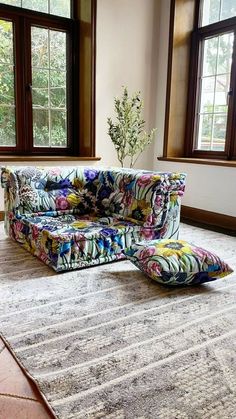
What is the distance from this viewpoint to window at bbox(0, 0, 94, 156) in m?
3.65

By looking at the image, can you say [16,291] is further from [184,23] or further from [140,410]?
[184,23]

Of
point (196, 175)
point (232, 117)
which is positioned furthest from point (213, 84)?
point (196, 175)

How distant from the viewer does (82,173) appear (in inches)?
115

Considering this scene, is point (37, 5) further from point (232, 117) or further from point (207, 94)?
point (232, 117)

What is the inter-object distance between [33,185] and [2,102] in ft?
4.77

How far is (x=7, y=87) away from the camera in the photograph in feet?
12.1

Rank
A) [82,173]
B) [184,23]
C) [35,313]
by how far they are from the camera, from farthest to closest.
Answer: [184,23] < [82,173] < [35,313]

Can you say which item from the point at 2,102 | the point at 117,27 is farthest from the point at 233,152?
the point at 2,102

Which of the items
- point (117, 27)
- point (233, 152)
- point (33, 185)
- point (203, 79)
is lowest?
point (33, 185)

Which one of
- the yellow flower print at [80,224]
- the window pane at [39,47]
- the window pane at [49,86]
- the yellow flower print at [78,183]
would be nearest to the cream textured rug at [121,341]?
the yellow flower print at [80,224]

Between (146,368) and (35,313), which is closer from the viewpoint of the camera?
(146,368)

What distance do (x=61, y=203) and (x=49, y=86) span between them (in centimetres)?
177

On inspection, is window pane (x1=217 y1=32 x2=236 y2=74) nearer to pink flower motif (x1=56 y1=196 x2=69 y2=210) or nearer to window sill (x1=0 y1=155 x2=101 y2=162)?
window sill (x1=0 y1=155 x2=101 y2=162)

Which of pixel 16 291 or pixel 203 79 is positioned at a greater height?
Result: pixel 203 79
